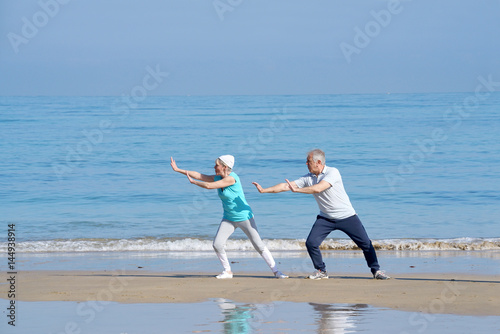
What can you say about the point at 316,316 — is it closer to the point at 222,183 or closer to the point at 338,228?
the point at 338,228

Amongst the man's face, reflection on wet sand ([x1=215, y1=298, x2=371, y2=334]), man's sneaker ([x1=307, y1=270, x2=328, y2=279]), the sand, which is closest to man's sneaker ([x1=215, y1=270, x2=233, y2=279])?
the sand

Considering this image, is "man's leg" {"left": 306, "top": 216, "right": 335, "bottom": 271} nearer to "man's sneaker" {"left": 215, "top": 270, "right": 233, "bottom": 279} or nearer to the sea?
"man's sneaker" {"left": 215, "top": 270, "right": 233, "bottom": 279}

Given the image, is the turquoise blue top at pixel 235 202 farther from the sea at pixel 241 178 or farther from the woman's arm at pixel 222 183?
the sea at pixel 241 178

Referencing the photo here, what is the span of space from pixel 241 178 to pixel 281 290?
51.5 feet

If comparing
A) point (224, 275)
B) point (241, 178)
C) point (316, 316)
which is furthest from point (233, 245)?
point (241, 178)

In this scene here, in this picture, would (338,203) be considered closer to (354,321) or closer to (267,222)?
(354,321)

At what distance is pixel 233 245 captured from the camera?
42.7 feet

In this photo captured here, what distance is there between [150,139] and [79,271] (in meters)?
25.7

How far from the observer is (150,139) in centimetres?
3538

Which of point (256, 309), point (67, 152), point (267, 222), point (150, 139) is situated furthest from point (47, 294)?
point (150, 139)

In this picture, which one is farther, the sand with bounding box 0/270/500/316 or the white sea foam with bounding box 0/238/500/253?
the white sea foam with bounding box 0/238/500/253

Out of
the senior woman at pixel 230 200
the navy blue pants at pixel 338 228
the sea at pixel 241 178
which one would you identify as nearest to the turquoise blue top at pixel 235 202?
the senior woman at pixel 230 200

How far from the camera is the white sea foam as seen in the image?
1280cm

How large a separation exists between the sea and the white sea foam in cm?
3
